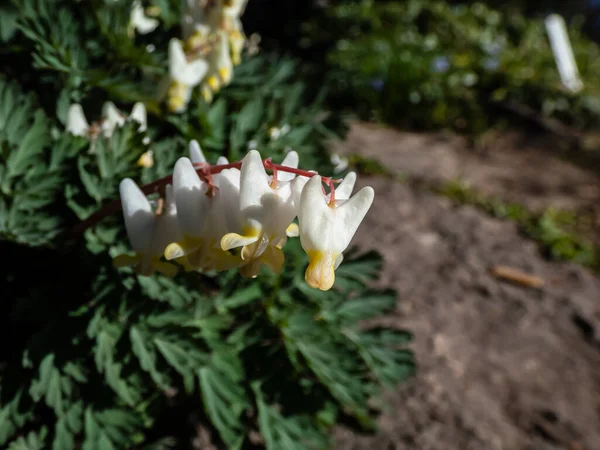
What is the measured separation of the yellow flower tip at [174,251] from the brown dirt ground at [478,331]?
4.69ft

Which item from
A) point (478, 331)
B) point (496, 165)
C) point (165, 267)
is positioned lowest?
point (496, 165)

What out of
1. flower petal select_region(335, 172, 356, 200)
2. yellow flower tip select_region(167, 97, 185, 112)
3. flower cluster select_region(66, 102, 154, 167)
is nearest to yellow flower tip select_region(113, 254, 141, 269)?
flower cluster select_region(66, 102, 154, 167)

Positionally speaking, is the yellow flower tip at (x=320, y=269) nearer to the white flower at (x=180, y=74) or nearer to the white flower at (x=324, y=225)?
the white flower at (x=324, y=225)

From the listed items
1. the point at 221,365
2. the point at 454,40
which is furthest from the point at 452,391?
the point at 454,40

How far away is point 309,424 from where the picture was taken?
2.03 m

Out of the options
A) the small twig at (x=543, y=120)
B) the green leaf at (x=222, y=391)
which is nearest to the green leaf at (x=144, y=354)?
the green leaf at (x=222, y=391)

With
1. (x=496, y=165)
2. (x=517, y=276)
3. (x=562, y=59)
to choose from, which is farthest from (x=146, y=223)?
(x=562, y=59)

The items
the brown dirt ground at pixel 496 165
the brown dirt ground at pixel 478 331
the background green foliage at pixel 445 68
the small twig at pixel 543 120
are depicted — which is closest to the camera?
the brown dirt ground at pixel 478 331

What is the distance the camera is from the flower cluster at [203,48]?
6.71ft

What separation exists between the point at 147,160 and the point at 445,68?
5537 millimetres

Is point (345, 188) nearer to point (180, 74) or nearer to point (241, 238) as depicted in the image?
point (241, 238)

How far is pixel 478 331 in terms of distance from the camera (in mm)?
3275

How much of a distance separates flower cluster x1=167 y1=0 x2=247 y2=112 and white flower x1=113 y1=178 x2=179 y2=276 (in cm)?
73

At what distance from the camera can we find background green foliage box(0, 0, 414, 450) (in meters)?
1.67
